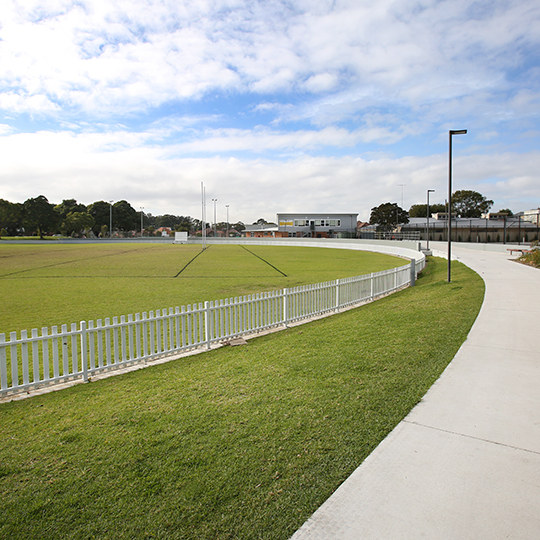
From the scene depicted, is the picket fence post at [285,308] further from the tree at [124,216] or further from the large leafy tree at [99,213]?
the tree at [124,216]

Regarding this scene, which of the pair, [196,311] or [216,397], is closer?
[216,397]

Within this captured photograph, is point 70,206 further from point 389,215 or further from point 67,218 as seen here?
point 389,215

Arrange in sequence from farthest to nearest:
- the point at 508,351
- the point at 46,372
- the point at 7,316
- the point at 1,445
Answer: the point at 7,316
the point at 508,351
the point at 46,372
the point at 1,445

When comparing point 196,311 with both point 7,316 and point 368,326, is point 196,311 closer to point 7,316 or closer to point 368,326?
point 368,326

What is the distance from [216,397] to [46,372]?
9.02ft

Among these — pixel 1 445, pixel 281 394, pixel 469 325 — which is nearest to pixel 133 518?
pixel 1 445

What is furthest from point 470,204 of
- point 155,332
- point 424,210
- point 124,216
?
point 155,332

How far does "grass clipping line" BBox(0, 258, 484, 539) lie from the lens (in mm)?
2770

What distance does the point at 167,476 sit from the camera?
3207 mm

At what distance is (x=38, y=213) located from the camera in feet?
277

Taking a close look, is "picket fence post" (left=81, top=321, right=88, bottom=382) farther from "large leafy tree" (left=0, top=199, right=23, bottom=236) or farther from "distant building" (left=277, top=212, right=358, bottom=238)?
"large leafy tree" (left=0, top=199, right=23, bottom=236)

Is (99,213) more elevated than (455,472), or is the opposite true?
(99,213)

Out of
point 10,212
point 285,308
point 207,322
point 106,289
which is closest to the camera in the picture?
point 207,322

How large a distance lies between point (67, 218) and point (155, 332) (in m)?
97.6
